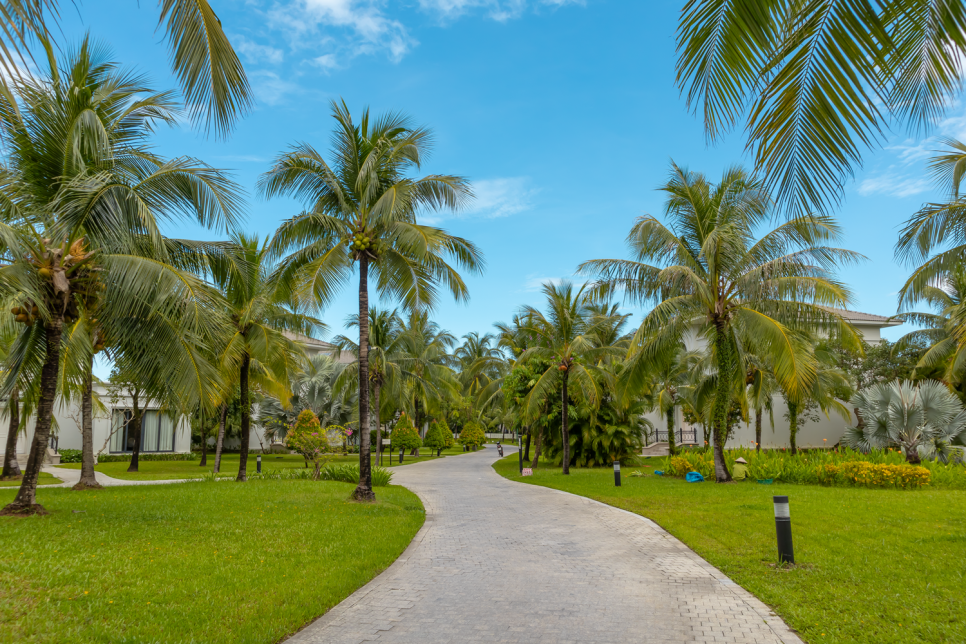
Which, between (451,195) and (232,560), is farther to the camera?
(451,195)

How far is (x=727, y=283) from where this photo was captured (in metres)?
16.9

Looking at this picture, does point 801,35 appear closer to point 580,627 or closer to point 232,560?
point 580,627

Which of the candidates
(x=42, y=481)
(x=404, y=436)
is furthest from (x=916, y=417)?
(x=42, y=481)

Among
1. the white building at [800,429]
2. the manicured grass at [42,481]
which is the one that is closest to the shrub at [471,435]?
the white building at [800,429]

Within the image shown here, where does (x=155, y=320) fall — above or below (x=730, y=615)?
above

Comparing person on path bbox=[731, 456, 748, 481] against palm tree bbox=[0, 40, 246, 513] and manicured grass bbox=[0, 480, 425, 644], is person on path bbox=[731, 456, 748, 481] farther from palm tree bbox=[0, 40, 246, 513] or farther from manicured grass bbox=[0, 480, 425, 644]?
palm tree bbox=[0, 40, 246, 513]

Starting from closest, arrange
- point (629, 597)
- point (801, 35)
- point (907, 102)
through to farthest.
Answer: point (801, 35) → point (907, 102) → point (629, 597)

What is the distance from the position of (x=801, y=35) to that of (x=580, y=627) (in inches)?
180

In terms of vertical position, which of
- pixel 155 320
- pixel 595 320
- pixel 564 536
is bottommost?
pixel 564 536

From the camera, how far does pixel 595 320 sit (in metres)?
24.1

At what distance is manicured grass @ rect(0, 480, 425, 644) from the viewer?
4.61 m

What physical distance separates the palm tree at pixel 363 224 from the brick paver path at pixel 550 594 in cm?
562

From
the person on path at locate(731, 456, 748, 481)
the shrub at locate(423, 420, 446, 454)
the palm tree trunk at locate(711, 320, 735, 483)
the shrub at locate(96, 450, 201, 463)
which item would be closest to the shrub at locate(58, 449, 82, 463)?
the shrub at locate(96, 450, 201, 463)

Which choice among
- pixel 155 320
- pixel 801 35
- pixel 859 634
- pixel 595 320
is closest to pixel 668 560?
pixel 859 634
